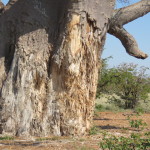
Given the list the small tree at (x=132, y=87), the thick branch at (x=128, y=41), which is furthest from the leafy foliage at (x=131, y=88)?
the thick branch at (x=128, y=41)

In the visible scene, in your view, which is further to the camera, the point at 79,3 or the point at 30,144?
the point at 79,3

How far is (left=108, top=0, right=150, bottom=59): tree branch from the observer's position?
8133 mm

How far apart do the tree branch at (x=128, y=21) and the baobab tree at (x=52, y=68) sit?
45 centimetres

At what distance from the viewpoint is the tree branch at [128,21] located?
8.13 metres

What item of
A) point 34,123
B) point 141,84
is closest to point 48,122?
point 34,123

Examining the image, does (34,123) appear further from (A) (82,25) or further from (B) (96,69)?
(A) (82,25)

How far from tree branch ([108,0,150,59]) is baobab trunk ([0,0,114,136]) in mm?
525

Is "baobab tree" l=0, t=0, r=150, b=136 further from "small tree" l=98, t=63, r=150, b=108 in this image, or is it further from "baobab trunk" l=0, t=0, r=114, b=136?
"small tree" l=98, t=63, r=150, b=108

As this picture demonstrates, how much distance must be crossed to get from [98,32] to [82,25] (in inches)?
16.0

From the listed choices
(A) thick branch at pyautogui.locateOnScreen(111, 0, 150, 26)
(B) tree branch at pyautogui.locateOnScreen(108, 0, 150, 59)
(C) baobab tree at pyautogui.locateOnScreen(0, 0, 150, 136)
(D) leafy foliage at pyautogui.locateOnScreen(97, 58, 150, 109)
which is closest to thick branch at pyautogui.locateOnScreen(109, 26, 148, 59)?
(B) tree branch at pyautogui.locateOnScreen(108, 0, 150, 59)

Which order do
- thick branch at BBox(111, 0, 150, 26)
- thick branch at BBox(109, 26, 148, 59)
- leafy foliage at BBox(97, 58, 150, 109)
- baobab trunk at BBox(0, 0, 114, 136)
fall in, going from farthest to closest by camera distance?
leafy foliage at BBox(97, 58, 150, 109) < thick branch at BBox(109, 26, 148, 59) < thick branch at BBox(111, 0, 150, 26) < baobab trunk at BBox(0, 0, 114, 136)

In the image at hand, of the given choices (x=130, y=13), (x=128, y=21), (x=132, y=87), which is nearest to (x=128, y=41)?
(x=128, y=21)

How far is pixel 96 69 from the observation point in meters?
7.65

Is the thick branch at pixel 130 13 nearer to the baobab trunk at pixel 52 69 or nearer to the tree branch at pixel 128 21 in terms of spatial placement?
the tree branch at pixel 128 21
